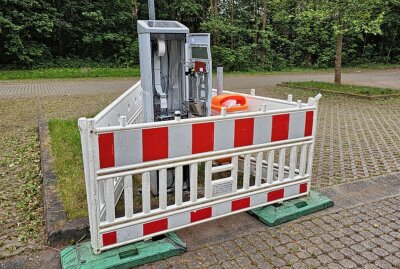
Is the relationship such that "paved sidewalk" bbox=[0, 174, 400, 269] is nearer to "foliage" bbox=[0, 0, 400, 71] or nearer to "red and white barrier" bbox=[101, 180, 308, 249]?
"red and white barrier" bbox=[101, 180, 308, 249]

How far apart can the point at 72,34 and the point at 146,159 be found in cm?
2572

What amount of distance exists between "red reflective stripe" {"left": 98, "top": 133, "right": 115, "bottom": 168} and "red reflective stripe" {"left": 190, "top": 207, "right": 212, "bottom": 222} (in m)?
0.97

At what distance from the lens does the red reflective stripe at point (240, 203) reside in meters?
3.67

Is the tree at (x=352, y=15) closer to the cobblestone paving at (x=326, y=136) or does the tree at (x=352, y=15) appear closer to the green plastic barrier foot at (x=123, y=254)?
the cobblestone paving at (x=326, y=136)

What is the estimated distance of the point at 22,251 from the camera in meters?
3.25

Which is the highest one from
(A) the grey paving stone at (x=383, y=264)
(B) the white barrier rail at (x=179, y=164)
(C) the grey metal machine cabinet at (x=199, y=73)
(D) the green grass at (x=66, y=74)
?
(C) the grey metal machine cabinet at (x=199, y=73)

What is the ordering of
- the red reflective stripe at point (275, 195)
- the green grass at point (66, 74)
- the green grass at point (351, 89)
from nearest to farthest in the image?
the red reflective stripe at point (275, 195), the green grass at point (351, 89), the green grass at point (66, 74)

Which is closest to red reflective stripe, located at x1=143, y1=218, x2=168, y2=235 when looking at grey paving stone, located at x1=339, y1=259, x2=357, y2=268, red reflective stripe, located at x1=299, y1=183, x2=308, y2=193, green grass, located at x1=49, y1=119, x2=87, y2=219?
green grass, located at x1=49, y1=119, x2=87, y2=219

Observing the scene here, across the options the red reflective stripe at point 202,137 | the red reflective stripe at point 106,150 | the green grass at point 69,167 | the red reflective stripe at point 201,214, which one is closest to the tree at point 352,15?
the green grass at point 69,167

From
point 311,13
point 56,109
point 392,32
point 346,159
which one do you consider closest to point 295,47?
point 392,32

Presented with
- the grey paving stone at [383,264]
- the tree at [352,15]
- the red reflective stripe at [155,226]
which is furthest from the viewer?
the tree at [352,15]

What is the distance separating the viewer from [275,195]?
396 centimetres

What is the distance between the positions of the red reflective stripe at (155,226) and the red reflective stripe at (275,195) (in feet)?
3.99

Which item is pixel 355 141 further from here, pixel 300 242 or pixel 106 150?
pixel 106 150
